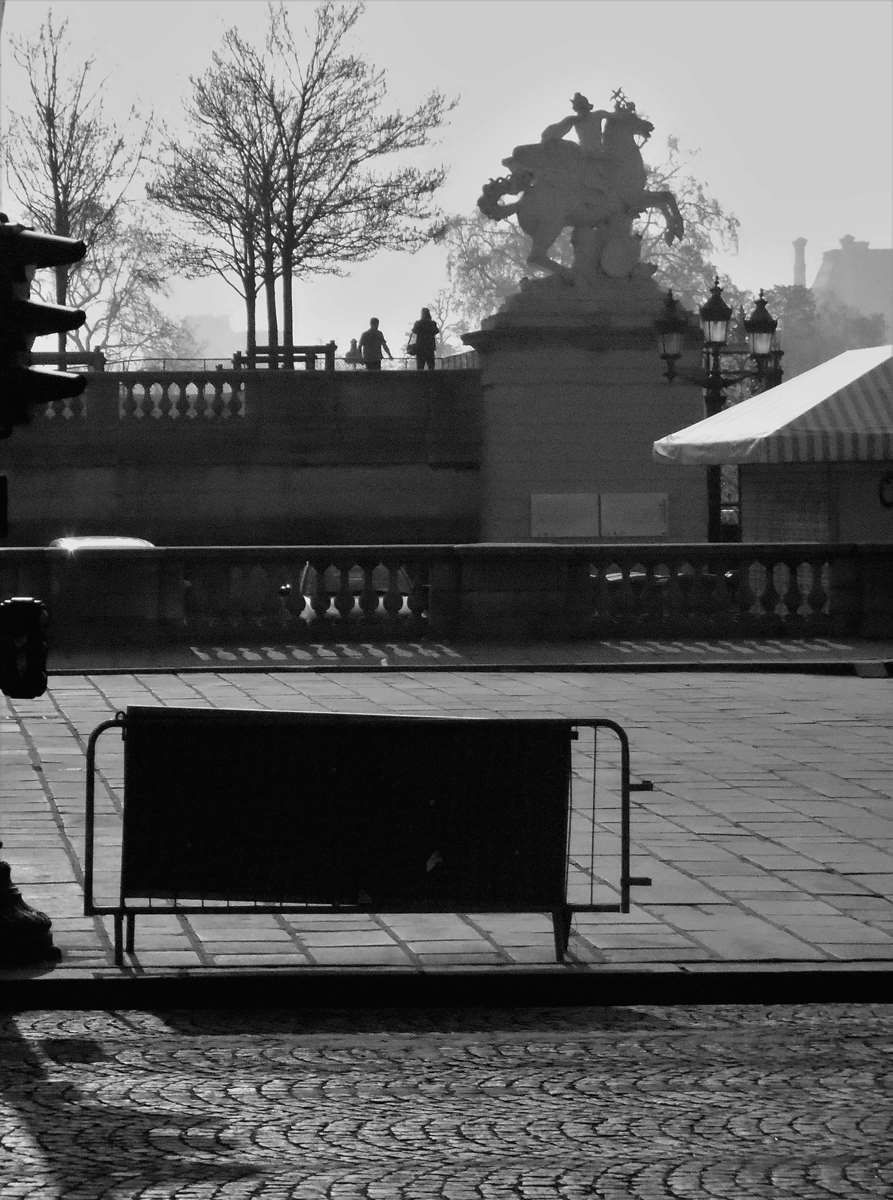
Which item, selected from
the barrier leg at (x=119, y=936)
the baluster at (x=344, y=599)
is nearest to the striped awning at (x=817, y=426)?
the baluster at (x=344, y=599)

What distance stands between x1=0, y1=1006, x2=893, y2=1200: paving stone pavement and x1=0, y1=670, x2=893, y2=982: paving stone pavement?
55cm

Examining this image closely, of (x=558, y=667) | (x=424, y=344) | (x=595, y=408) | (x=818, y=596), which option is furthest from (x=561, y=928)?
(x=424, y=344)

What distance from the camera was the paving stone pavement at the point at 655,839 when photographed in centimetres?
793

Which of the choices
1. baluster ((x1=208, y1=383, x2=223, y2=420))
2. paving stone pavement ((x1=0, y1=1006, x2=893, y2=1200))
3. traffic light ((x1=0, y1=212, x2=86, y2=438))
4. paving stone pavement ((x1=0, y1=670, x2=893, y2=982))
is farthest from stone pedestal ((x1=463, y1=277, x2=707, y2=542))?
paving stone pavement ((x1=0, y1=1006, x2=893, y2=1200))

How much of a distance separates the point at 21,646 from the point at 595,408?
34.6 meters

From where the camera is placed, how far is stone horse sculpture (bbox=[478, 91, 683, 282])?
42.5 metres

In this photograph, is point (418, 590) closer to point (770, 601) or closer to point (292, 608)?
point (292, 608)

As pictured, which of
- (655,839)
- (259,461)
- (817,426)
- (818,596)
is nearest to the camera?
(655,839)

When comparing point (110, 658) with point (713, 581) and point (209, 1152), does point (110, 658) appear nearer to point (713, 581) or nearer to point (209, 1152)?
point (713, 581)

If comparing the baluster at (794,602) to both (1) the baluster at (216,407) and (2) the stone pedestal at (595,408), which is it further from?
(1) the baluster at (216,407)

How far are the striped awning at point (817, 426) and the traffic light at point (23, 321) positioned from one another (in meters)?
15.1

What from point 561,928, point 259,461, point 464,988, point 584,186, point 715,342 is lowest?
point 464,988

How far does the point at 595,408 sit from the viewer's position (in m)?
42.3

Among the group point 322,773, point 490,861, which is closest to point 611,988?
point 490,861
